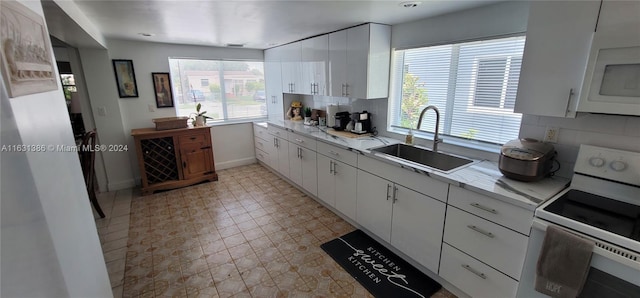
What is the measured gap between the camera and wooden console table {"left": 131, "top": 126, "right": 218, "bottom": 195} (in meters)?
3.67

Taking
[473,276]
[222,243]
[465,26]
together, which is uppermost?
[465,26]

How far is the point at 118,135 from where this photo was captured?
3.78 m

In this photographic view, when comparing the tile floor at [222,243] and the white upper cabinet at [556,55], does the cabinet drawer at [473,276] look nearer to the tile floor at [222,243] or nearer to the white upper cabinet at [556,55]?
the tile floor at [222,243]

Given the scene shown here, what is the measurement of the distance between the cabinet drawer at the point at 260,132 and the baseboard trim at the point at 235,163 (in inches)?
19.1

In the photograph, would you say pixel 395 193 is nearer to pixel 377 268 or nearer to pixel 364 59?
pixel 377 268

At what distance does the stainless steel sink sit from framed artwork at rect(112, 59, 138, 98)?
354 cm

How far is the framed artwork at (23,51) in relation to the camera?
0.76m

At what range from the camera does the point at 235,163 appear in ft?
16.0

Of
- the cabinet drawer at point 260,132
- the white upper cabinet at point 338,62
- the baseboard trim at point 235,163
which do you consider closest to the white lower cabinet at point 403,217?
the white upper cabinet at point 338,62

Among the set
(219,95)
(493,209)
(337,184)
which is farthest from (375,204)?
(219,95)

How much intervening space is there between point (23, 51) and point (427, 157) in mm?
2668

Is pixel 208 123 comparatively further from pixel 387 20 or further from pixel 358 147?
pixel 387 20

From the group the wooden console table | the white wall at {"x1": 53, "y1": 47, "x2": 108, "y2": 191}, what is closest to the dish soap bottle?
the wooden console table

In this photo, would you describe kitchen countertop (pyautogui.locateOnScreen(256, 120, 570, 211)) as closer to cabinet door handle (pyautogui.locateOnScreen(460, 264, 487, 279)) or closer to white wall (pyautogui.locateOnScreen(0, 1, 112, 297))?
cabinet door handle (pyautogui.locateOnScreen(460, 264, 487, 279))
